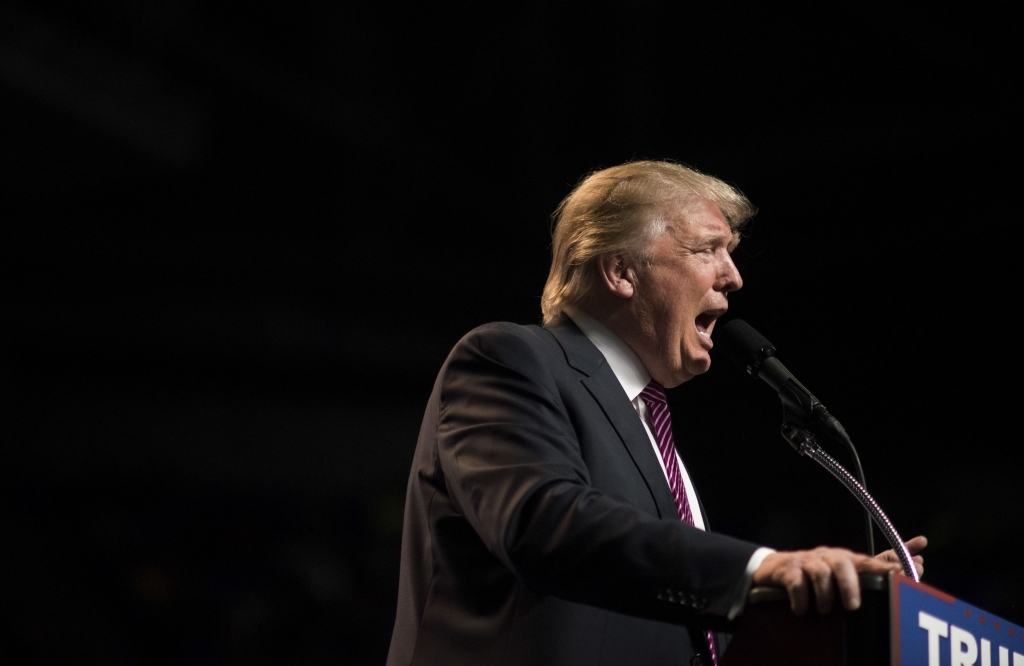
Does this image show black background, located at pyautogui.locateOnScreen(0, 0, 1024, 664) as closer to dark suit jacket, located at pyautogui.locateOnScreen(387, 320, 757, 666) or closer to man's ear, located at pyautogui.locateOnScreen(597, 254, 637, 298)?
man's ear, located at pyautogui.locateOnScreen(597, 254, 637, 298)

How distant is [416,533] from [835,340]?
3.72 metres

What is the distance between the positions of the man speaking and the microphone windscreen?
0.09 metres

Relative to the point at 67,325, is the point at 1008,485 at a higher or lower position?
lower

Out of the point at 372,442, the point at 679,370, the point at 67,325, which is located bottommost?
the point at 372,442

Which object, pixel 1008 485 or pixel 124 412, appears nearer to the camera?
pixel 1008 485

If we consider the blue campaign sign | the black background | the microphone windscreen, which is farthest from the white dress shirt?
the black background

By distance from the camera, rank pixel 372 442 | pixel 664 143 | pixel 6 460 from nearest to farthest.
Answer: pixel 664 143 < pixel 6 460 < pixel 372 442

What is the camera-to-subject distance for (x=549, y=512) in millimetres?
1135

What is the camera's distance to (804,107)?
4.91 meters

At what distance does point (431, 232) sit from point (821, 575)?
5.07 m

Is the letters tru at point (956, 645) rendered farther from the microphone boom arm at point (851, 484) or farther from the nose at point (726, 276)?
the nose at point (726, 276)

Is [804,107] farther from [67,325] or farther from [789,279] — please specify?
[67,325]

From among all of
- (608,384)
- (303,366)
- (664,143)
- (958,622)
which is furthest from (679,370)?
(303,366)

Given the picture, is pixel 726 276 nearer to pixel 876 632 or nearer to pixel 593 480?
pixel 593 480
